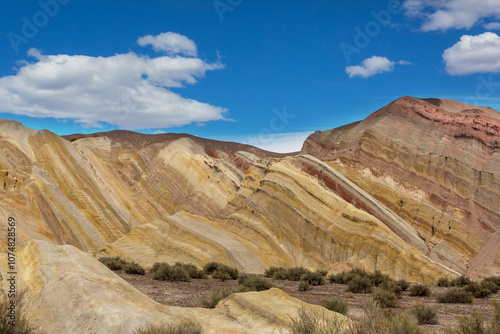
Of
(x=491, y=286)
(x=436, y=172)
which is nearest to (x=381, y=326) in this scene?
(x=491, y=286)

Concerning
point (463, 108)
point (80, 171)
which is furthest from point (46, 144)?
point (463, 108)

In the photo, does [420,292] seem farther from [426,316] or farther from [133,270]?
[133,270]

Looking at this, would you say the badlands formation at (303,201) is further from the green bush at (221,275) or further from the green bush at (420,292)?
the green bush at (420,292)

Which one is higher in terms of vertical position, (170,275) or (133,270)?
(133,270)

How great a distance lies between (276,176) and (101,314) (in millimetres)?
27294

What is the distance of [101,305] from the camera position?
20.7 ft

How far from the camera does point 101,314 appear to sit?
603cm

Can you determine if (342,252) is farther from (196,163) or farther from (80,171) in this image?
(80,171)

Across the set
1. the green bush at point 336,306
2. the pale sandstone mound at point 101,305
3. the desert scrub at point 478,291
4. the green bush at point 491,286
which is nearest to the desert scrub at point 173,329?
the pale sandstone mound at point 101,305

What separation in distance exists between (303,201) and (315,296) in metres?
15.5

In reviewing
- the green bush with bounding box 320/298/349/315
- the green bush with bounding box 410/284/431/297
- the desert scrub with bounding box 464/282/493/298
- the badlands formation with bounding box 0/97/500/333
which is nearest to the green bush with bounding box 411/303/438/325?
the green bush with bounding box 320/298/349/315

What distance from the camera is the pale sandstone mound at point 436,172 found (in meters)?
31.5

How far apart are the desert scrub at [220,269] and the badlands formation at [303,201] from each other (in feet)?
8.12

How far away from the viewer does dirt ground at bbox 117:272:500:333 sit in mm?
11383
